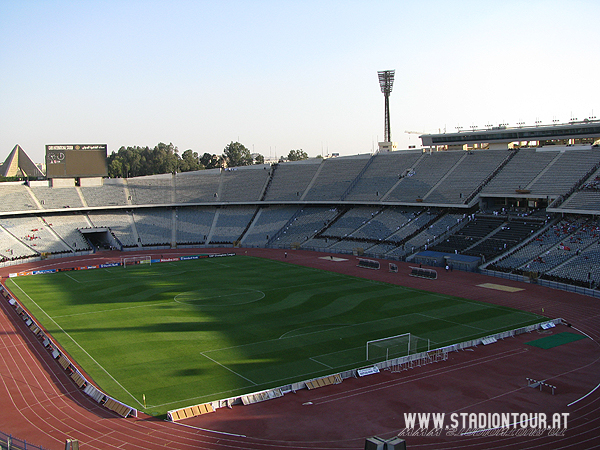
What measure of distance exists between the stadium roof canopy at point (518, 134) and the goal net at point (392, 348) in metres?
49.3

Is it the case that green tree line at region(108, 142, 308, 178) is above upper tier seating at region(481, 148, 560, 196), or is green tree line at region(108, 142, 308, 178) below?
above

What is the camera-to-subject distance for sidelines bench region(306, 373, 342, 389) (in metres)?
24.8

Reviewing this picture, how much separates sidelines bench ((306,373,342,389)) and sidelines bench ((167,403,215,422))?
487 centimetres

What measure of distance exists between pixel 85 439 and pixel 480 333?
2355 cm

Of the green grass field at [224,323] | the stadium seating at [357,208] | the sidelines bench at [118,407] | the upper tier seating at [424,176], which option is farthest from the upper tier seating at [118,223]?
the sidelines bench at [118,407]

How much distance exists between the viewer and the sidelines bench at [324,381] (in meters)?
24.8

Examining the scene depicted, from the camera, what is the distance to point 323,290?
45969 millimetres

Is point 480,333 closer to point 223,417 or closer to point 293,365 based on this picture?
point 293,365

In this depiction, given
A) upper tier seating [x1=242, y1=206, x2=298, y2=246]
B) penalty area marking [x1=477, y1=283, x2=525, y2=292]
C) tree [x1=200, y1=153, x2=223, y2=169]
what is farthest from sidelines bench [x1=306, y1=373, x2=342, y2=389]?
tree [x1=200, y1=153, x2=223, y2=169]

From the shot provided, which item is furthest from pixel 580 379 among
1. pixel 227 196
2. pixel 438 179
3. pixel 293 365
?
pixel 227 196

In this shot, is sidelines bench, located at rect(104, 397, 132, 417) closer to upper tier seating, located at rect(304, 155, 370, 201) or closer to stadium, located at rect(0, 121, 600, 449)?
stadium, located at rect(0, 121, 600, 449)

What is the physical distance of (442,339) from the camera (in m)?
31.9

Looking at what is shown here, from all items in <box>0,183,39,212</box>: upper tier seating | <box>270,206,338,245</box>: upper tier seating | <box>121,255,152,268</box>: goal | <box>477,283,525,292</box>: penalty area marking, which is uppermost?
<box>0,183,39,212</box>: upper tier seating

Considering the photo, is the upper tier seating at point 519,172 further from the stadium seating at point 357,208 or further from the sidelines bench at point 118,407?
the sidelines bench at point 118,407
